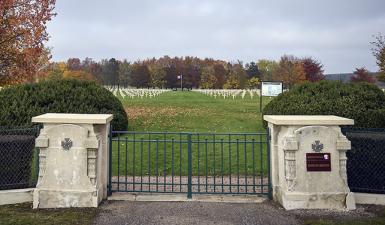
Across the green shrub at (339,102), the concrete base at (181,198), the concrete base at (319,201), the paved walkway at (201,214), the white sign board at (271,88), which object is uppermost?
the white sign board at (271,88)

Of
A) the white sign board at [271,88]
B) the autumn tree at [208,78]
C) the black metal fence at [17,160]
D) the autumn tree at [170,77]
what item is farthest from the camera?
the autumn tree at [170,77]

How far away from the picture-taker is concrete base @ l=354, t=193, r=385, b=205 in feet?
20.5

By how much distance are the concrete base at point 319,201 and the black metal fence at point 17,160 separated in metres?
4.71

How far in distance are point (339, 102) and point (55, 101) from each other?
8.90 meters

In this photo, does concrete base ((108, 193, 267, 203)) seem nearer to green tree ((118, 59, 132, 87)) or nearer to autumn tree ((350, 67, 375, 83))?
autumn tree ((350, 67, 375, 83))

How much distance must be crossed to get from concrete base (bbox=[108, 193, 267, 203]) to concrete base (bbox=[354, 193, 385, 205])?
5.56 feet

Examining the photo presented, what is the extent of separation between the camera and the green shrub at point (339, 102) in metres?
9.85

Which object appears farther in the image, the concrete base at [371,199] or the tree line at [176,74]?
the tree line at [176,74]

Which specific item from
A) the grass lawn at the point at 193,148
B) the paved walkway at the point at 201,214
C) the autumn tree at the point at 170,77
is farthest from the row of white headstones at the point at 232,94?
the autumn tree at the point at 170,77

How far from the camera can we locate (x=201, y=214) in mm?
5688

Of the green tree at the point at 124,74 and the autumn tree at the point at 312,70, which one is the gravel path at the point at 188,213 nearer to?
the autumn tree at the point at 312,70

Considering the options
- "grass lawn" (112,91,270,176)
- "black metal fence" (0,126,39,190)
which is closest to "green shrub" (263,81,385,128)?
"grass lawn" (112,91,270,176)

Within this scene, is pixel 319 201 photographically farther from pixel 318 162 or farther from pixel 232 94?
pixel 232 94

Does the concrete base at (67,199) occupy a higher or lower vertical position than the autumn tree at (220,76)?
lower
